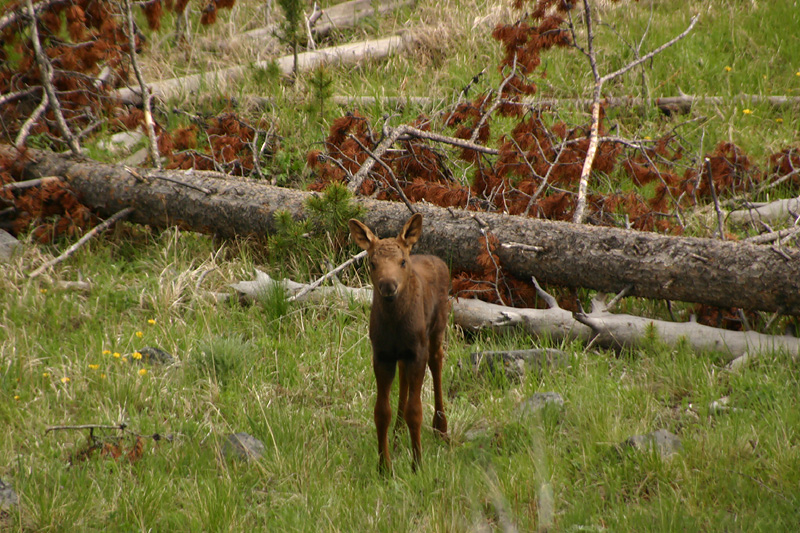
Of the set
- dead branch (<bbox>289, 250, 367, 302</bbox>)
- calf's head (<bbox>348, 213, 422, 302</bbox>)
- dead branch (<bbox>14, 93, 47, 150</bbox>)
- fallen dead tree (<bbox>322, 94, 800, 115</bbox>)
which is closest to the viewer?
calf's head (<bbox>348, 213, 422, 302</bbox>)

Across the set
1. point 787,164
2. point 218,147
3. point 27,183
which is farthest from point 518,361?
point 27,183

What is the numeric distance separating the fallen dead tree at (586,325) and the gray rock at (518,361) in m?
0.36

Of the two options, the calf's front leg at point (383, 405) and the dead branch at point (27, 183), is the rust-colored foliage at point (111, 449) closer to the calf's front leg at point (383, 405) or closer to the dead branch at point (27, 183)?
the calf's front leg at point (383, 405)

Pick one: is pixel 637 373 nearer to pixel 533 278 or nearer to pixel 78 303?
pixel 533 278

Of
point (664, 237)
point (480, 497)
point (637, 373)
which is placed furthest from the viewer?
point (664, 237)

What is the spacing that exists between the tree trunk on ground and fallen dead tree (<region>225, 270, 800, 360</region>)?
0.23 metres

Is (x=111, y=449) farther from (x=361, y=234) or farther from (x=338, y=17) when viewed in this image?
(x=338, y=17)

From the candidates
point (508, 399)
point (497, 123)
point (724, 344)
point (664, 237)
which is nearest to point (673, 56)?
point (497, 123)

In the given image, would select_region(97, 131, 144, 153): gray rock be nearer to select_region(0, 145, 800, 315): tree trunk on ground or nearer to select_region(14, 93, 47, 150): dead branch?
select_region(14, 93, 47, 150): dead branch

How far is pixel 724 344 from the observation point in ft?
17.5

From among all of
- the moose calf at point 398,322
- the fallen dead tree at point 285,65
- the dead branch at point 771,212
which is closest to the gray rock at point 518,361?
the moose calf at point 398,322

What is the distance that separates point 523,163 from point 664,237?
6.53 ft

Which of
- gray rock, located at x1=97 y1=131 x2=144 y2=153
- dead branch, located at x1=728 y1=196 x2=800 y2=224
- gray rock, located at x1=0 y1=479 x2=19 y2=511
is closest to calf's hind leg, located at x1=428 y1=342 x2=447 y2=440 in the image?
gray rock, located at x1=0 y1=479 x2=19 y2=511

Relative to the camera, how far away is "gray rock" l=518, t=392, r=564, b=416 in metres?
4.59
